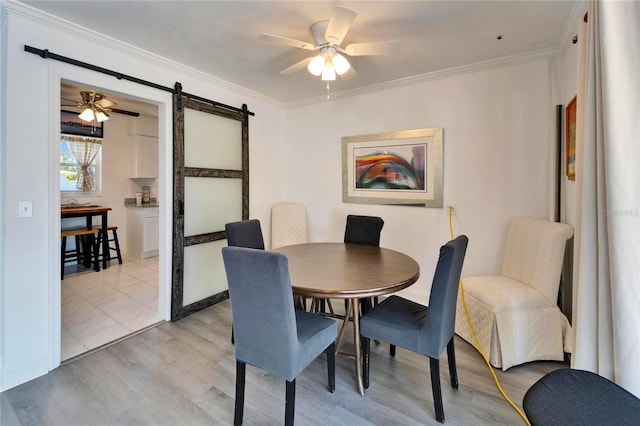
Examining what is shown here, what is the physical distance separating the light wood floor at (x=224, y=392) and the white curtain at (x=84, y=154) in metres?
3.67

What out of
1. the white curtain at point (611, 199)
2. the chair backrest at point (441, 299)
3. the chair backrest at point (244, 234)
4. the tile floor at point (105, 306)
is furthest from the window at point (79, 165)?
the white curtain at point (611, 199)

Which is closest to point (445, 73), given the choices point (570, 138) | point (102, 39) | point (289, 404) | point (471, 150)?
point (471, 150)


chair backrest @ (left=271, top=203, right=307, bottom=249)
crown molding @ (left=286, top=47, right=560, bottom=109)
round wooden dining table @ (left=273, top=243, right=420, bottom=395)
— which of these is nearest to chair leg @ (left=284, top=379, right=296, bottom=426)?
round wooden dining table @ (left=273, top=243, right=420, bottom=395)

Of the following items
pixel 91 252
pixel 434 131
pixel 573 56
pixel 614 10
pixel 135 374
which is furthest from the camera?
pixel 91 252

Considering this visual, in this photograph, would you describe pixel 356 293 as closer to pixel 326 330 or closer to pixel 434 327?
pixel 326 330

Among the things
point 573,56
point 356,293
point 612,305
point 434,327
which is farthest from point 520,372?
point 573,56

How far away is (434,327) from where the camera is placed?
1679mm

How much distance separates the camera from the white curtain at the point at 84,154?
484 cm

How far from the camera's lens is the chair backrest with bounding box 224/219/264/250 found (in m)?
2.56

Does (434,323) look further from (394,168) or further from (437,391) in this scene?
(394,168)

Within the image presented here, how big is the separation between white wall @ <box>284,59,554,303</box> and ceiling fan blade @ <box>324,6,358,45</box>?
5.34 feet

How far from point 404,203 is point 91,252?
15.8 ft

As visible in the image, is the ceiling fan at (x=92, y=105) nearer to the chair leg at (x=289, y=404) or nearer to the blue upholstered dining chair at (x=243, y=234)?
the blue upholstered dining chair at (x=243, y=234)

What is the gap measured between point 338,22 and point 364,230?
6.02ft
